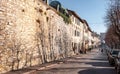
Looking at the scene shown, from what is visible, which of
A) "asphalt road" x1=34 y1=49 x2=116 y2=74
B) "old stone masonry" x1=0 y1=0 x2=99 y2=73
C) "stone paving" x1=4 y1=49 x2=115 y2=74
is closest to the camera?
"old stone masonry" x1=0 y1=0 x2=99 y2=73

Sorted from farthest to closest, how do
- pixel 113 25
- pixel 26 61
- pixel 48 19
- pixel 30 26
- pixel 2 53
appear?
pixel 113 25
pixel 48 19
pixel 30 26
pixel 26 61
pixel 2 53

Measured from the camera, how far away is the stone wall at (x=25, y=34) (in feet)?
60.7

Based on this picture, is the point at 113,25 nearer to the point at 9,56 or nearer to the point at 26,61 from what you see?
the point at 26,61

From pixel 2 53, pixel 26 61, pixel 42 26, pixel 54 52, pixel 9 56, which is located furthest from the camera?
pixel 54 52

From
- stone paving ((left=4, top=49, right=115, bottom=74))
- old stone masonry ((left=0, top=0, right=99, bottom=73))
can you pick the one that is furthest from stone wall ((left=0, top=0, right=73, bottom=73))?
stone paving ((left=4, top=49, right=115, bottom=74))

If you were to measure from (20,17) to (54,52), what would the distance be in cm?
1543

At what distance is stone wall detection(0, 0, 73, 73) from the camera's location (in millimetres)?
18487

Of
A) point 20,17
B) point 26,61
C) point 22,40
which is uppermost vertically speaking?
point 20,17

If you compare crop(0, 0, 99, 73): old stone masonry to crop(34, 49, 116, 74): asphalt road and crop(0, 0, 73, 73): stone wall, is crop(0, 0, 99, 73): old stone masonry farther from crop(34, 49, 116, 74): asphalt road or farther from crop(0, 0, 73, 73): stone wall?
crop(34, 49, 116, 74): asphalt road

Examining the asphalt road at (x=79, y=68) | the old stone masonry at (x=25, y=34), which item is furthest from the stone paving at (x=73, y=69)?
the old stone masonry at (x=25, y=34)

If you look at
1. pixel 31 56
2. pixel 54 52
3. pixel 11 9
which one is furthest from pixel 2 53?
pixel 54 52

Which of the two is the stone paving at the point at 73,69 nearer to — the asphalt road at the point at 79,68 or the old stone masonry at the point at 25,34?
the asphalt road at the point at 79,68

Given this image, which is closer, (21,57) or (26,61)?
(21,57)

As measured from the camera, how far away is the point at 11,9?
19547 millimetres
